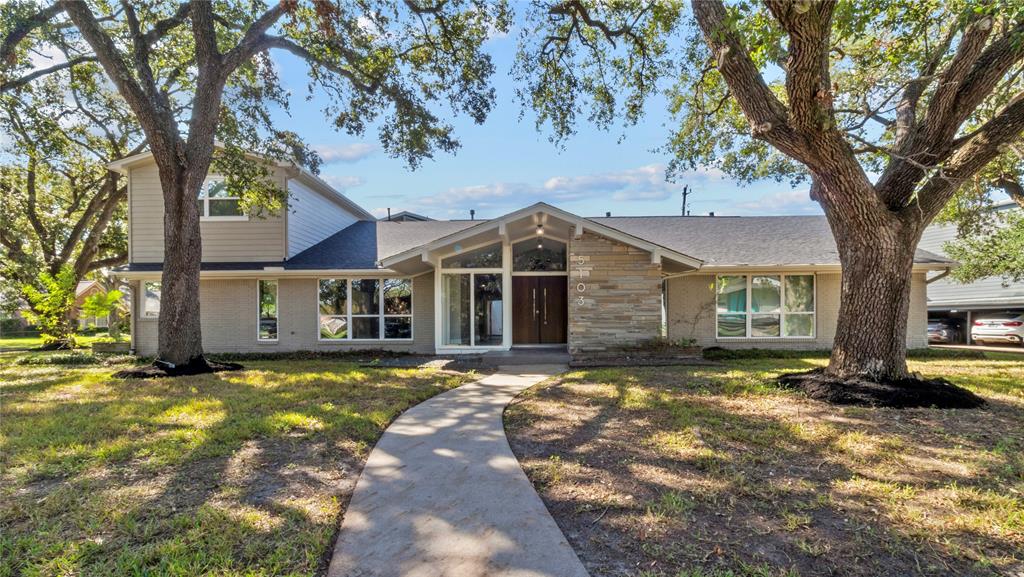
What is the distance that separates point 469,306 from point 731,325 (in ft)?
24.9

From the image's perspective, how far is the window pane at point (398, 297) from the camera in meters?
13.4

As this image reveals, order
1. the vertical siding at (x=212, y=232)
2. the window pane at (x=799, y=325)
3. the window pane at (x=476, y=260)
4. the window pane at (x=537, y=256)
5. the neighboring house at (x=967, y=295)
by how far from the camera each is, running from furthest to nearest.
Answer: the neighboring house at (x=967, y=295), the vertical siding at (x=212, y=232), the window pane at (x=799, y=325), the window pane at (x=537, y=256), the window pane at (x=476, y=260)

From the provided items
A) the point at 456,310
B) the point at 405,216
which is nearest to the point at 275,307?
the point at 456,310

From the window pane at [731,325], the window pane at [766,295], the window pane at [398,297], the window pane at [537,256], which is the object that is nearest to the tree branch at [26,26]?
the window pane at [398,297]

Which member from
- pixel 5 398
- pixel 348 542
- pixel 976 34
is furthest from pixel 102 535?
pixel 976 34

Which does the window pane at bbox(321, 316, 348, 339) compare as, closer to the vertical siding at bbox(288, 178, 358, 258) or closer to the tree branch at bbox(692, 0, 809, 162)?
the vertical siding at bbox(288, 178, 358, 258)

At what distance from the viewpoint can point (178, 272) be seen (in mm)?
9820

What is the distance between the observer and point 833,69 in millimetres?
10938

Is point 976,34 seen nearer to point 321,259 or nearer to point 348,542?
point 348,542

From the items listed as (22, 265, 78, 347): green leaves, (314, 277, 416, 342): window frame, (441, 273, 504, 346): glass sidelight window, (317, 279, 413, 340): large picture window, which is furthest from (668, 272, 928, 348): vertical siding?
(22, 265, 78, 347): green leaves

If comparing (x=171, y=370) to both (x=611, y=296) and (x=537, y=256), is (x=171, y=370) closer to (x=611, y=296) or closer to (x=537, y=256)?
(x=537, y=256)

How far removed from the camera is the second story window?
1360cm

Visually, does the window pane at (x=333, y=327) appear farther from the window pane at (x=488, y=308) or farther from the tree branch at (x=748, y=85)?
the tree branch at (x=748, y=85)

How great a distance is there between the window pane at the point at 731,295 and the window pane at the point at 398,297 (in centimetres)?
900
